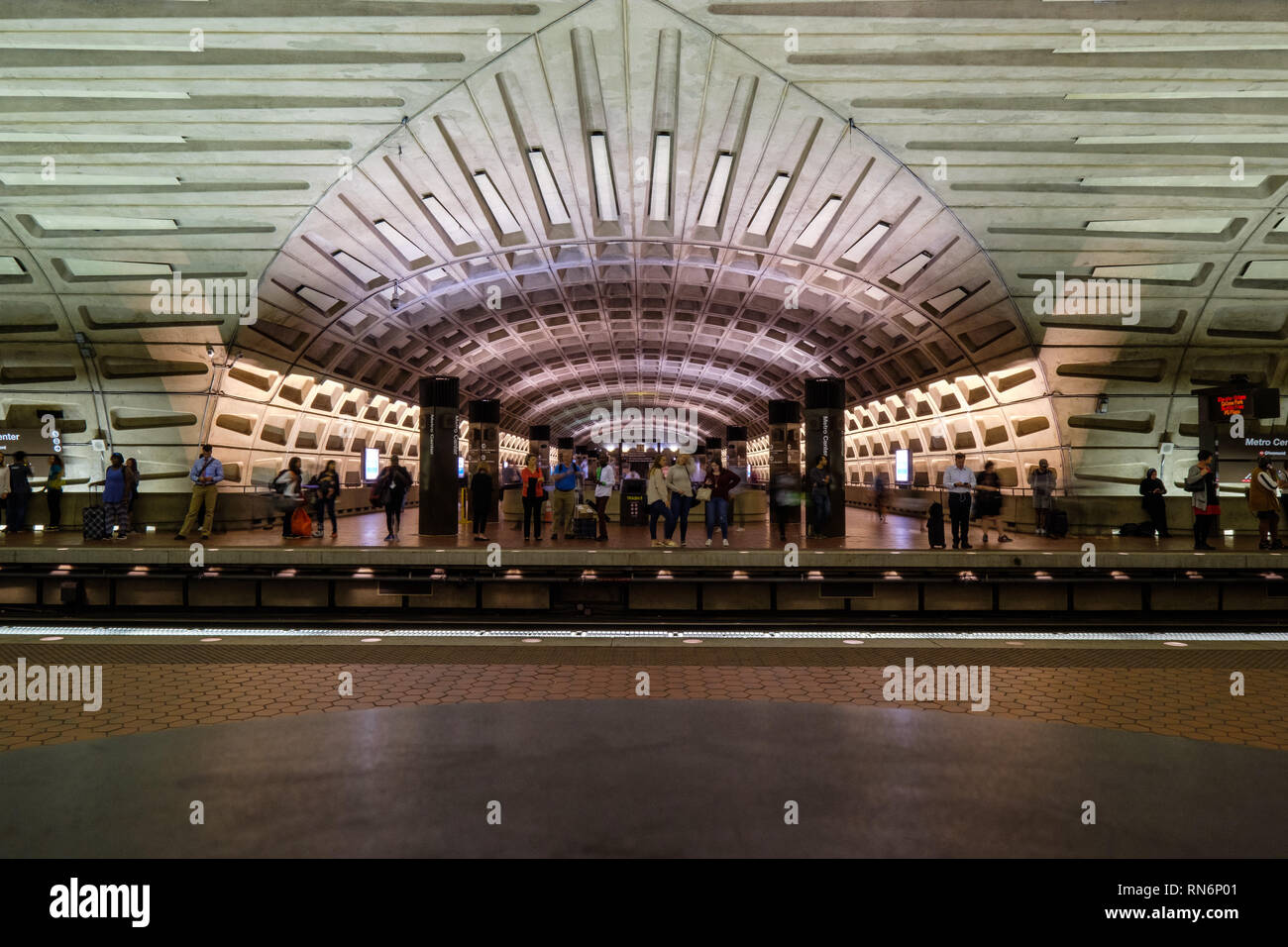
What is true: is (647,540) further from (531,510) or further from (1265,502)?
(1265,502)

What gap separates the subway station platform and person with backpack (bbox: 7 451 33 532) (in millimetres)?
6150

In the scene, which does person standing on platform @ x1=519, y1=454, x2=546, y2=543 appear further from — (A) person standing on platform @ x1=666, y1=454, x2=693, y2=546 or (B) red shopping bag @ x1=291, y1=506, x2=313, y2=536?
(B) red shopping bag @ x1=291, y1=506, x2=313, y2=536

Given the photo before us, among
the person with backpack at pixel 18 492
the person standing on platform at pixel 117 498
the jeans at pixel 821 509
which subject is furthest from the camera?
the person with backpack at pixel 18 492

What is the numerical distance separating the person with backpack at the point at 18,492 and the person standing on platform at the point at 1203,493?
21.8 m

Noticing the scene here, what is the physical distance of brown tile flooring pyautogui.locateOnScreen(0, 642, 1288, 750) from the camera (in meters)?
4.71

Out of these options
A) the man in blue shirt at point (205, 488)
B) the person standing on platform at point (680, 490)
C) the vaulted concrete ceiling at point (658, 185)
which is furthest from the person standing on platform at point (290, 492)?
the person standing on platform at point (680, 490)

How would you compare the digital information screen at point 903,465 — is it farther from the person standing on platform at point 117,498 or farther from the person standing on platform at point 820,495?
the person standing on platform at point 117,498

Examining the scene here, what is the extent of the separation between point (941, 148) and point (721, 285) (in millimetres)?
10387

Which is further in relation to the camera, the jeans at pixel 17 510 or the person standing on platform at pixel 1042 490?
the person standing on platform at pixel 1042 490

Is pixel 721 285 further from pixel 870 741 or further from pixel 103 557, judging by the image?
pixel 870 741

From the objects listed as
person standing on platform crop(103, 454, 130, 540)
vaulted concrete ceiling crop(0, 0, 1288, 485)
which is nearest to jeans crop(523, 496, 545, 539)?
person standing on platform crop(103, 454, 130, 540)

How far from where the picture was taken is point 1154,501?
15.8 meters

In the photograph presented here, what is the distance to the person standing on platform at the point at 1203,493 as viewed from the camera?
12.5 m

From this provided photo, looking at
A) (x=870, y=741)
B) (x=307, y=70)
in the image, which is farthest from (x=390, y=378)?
(x=870, y=741)
